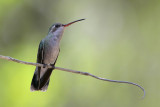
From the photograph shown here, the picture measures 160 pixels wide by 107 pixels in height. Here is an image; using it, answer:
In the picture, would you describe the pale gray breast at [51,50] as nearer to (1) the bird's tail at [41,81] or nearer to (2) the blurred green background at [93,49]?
(1) the bird's tail at [41,81]

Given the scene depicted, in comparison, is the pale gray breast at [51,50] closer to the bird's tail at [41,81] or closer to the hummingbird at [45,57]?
the hummingbird at [45,57]

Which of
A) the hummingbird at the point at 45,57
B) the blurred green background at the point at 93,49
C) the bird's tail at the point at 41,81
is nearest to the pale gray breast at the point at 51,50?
the hummingbird at the point at 45,57

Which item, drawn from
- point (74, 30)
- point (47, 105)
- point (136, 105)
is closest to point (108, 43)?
point (74, 30)

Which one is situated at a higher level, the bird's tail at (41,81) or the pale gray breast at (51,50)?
the pale gray breast at (51,50)

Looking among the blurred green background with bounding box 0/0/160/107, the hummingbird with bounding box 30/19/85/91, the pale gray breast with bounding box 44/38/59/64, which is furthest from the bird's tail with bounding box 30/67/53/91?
the blurred green background with bounding box 0/0/160/107

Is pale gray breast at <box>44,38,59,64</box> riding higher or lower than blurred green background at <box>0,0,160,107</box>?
higher

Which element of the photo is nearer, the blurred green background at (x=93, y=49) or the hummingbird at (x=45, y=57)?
the hummingbird at (x=45, y=57)

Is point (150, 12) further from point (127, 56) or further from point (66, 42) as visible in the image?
point (66, 42)

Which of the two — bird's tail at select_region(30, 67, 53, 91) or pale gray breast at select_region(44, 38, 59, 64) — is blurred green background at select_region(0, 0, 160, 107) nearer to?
bird's tail at select_region(30, 67, 53, 91)
